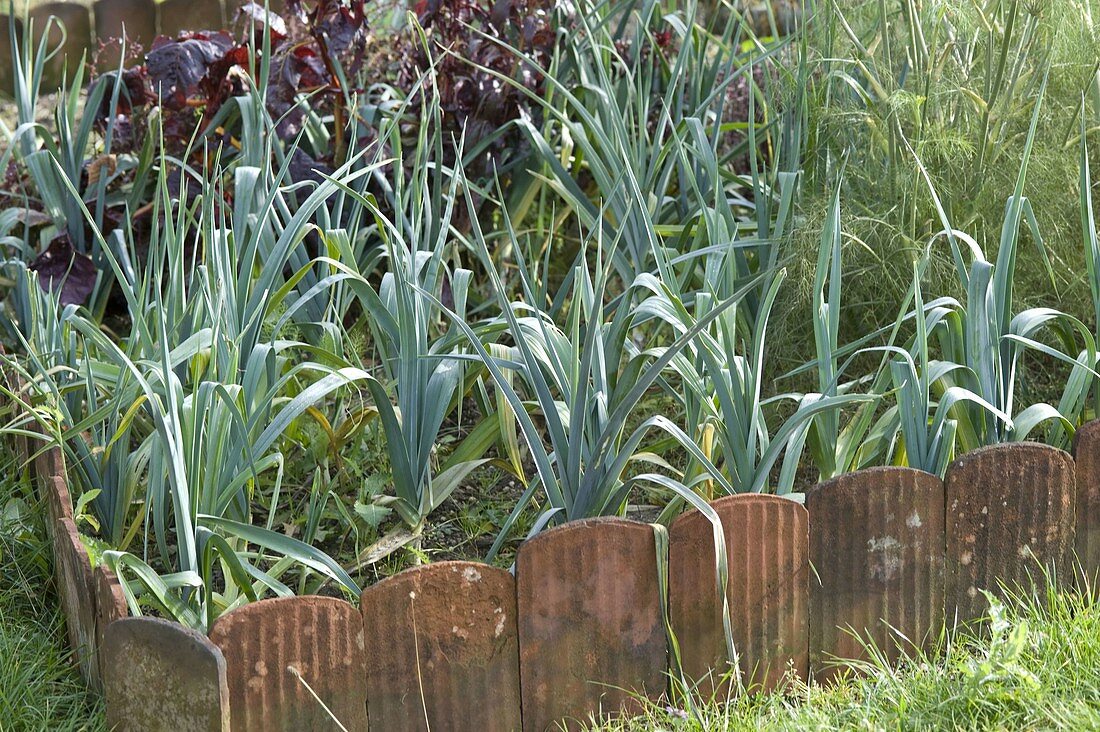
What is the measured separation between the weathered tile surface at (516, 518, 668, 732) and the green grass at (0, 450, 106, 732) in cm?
58

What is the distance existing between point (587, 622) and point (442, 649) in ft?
0.65

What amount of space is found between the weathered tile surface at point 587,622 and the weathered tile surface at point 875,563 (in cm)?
26

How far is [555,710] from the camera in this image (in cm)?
162

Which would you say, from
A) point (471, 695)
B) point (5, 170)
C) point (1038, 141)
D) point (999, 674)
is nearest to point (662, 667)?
point (471, 695)

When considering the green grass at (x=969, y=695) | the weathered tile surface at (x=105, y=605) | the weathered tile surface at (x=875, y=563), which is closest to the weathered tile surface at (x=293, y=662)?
the weathered tile surface at (x=105, y=605)

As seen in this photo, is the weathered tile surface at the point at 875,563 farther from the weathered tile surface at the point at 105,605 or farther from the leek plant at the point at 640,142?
the weathered tile surface at the point at 105,605

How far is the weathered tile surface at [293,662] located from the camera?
1.43 metres

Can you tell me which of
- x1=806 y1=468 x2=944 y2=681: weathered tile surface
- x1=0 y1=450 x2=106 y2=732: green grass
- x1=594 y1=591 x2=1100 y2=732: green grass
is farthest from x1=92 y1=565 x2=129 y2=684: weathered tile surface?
x1=806 y1=468 x2=944 y2=681: weathered tile surface

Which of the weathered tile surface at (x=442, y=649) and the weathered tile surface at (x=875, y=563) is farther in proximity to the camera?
the weathered tile surface at (x=875, y=563)

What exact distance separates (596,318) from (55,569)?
3.12 ft

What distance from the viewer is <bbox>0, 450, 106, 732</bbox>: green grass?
5.31 feet

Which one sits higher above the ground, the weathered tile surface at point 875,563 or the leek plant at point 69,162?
the leek plant at point 69,162

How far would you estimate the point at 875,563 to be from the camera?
5.62ft

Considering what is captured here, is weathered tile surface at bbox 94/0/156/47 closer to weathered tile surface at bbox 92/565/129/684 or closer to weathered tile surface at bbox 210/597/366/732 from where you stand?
weathered tile surface at bbox 92/565/129/684
